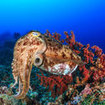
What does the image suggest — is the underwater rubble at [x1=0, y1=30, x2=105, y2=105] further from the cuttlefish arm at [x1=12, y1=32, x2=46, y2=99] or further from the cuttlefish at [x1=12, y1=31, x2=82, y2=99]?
the cuttlefish arm at [x1=12, y1=32, x2=46, y2=99]

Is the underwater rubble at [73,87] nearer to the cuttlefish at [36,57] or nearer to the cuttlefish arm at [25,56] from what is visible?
the cuttlefish at [36,57]

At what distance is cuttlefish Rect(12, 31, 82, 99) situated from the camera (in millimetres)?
2748

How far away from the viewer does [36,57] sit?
2963mm

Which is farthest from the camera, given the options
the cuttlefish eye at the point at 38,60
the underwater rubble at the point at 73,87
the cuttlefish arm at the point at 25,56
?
the underwater rubble at the point at 73,87

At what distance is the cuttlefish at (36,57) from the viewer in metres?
2.75

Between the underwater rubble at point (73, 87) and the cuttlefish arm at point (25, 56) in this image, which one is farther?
the underwater rubble at point (73, 87)

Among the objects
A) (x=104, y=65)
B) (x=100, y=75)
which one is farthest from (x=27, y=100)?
(x=104, y=65)

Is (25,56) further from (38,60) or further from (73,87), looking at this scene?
(73,87)

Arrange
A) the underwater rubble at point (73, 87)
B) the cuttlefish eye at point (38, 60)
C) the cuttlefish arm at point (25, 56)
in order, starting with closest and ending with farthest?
the cuttlefish arm at point (25, 56)
the cuttlefish eye at point (38, 60)
the underwater rubble at point (73, 87)

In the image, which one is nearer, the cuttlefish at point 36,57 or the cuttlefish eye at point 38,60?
the cuttlefish at point 36,57

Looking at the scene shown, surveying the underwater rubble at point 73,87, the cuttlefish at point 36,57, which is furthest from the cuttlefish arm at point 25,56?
the underwater rubble at point 73,87

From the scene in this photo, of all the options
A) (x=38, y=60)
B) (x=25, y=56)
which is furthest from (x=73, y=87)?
(x=25, y=56)

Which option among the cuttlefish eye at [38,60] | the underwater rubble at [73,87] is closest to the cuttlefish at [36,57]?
the cuttlefish eye at [38,60]

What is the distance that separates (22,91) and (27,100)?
127 centimetres
